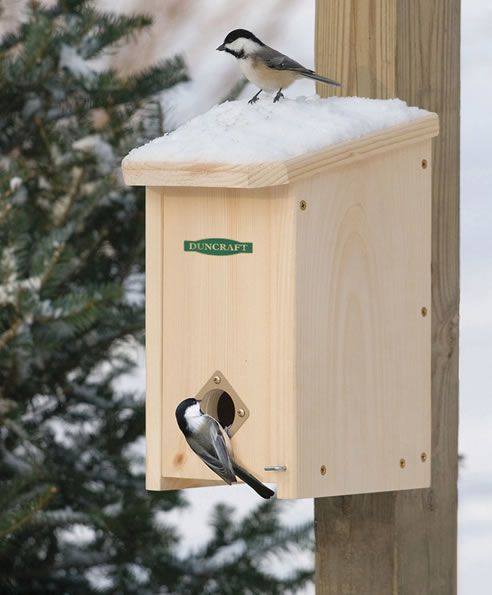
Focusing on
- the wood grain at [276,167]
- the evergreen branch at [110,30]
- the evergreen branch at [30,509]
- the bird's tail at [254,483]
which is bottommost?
the evergreen branch at [30,509]

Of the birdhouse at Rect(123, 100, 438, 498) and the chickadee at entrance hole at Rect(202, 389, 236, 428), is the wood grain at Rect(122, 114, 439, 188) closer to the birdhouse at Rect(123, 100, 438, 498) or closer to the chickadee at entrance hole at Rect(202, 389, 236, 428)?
the birdhouse at Rect(123, 100, 438, 498)

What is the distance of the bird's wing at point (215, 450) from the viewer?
2117 millimetres

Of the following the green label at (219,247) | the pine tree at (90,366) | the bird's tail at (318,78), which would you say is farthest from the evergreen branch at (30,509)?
the bird's tail at (318,78)

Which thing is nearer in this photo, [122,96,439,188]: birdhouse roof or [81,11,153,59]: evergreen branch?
[122,96,439,188]: birdhouse roof

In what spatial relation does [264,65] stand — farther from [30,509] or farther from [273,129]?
[30,509]

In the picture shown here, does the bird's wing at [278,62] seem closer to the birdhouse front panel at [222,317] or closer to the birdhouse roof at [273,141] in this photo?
the birdhouse roof at [273,141]

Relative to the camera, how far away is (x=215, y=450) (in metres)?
2.13

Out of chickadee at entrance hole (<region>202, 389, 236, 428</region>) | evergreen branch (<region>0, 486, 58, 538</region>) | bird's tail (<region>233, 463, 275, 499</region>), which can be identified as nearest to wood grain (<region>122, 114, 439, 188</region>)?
chickadee at entrance hole (<region>202, 389, 236, 428</region>)

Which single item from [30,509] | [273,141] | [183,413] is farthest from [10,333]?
[273,141]

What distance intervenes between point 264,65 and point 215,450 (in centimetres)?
72

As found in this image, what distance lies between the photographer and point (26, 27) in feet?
13.6

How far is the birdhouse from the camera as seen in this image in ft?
6.88

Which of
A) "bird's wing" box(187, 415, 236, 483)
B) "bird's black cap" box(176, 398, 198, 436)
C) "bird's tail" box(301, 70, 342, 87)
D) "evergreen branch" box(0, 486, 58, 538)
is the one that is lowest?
"evergreen branch" box(0, 486, 58, 538)

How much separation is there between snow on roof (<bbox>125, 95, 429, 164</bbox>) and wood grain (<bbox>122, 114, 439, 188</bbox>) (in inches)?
0.4
